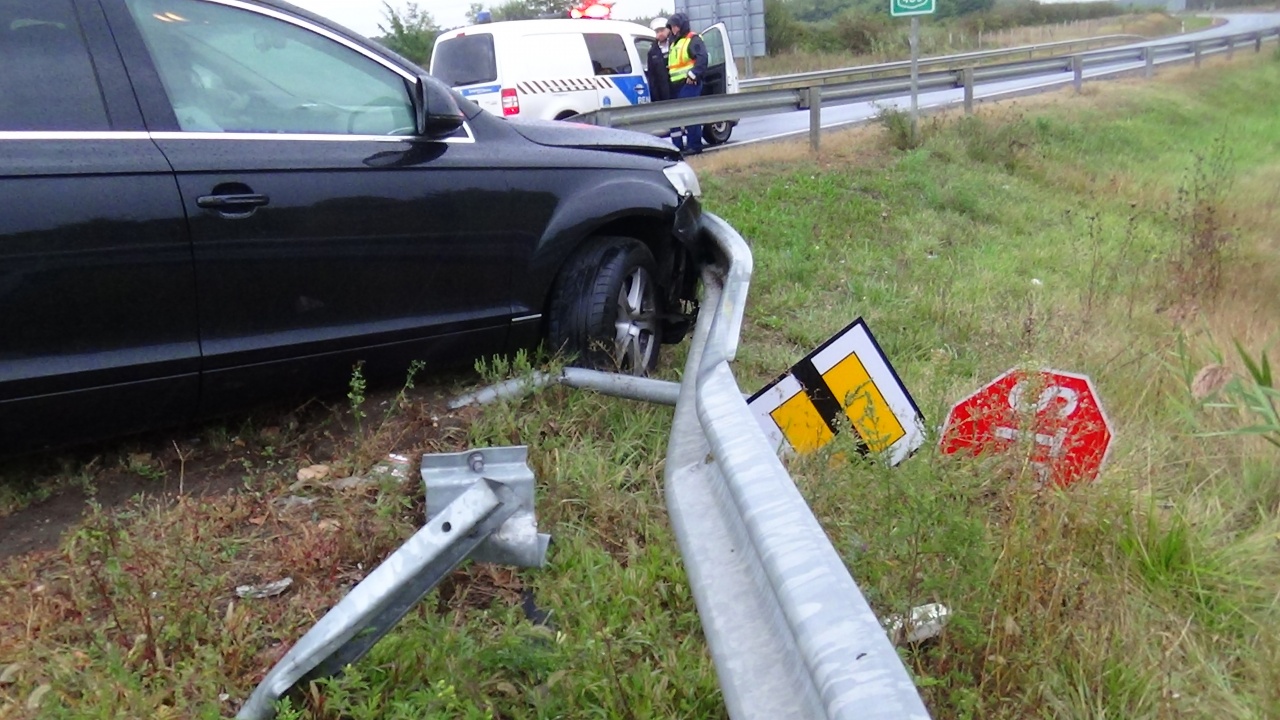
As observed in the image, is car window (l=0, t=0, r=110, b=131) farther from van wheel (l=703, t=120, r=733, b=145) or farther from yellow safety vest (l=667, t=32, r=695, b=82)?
van wheel (l=703, t=120, r=733, b=145)

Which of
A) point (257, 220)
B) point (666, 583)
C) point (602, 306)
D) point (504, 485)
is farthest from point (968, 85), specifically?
point (504, 485)

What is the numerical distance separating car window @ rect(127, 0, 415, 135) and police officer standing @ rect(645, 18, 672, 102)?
35.1ft

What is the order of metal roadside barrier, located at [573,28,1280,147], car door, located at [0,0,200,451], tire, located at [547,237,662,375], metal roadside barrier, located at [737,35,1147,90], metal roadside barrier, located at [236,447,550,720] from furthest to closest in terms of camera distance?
metal roadside barrier, located at [737,35,1147,90]
metal roadside barrier, located at [573,28,1280,147]
tire, located at [547,237,662,375]
car door, located at [0,0,200,451]
metal roadside barrier, located at [236,447,550,720]

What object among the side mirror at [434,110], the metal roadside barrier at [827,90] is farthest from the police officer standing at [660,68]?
the side mirror at [434,110]

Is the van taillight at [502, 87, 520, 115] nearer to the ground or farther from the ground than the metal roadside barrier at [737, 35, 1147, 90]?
farther from the ground

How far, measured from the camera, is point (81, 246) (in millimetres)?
3002

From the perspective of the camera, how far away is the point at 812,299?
20.8 feet

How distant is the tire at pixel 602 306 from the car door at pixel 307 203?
29cm

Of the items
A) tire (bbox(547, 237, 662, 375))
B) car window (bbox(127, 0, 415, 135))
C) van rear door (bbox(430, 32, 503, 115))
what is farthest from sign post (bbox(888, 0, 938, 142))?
car window (bbox(127, 0, 415, 135))

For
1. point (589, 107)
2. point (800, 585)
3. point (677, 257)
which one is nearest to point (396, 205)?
point (677, 257)

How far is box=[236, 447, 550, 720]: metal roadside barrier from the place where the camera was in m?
2.16

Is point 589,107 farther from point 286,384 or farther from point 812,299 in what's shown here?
point 286,384

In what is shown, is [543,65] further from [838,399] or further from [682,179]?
[838,399]

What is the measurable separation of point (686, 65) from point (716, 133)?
1.70 metres
